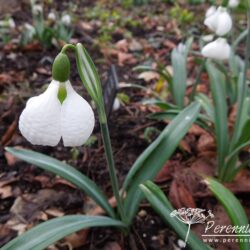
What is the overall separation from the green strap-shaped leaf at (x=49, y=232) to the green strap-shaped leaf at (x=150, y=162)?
0.12 meters

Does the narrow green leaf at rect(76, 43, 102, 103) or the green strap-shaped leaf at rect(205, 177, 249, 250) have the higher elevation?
the narrow green leaf at rect(76, 43, 102, 103)

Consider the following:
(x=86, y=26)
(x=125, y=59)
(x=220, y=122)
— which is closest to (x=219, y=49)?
(x=220, y=122)

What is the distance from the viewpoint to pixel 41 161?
1.12 m

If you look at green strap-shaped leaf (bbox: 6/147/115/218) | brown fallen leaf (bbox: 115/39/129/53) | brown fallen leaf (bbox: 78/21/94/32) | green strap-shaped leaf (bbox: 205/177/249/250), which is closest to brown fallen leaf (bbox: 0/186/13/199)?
green strap-shaped leaf (bbox: 6/147/115/218)

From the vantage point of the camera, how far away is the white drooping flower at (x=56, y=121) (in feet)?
2.36

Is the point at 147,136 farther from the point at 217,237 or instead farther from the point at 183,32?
the point at 183,32

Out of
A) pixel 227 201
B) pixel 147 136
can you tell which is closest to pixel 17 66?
pixel 147 136

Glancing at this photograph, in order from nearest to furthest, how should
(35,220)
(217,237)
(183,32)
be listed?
(217,237) → (35,220) → (183,32)

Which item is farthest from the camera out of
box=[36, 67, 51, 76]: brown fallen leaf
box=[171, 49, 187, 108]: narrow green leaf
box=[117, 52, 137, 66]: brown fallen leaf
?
box=[117, 52, 137, 66]: brown fallen leaf

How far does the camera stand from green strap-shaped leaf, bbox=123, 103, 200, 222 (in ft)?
3.65

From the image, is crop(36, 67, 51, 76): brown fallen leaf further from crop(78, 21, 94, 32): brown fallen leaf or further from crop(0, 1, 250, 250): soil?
crop(78, 21, 94, 32): brown fallen leaf

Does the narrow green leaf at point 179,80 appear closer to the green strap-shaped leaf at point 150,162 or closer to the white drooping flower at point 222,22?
the white drooping flower at point 222,22

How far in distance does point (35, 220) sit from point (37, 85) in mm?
1103

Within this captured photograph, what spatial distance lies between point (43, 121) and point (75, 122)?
70 mm
